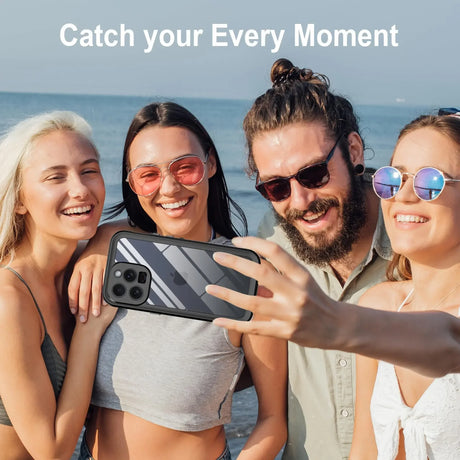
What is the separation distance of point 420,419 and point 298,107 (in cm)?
177

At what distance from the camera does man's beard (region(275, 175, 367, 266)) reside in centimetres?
349

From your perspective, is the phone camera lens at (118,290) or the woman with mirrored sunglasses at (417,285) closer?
the phone camera lens at (118,290)

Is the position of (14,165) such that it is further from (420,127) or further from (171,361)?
(420,127)

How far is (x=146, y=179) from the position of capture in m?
3.43

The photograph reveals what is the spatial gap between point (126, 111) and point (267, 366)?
1477 inches

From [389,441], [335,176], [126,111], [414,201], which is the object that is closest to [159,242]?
[414,201]

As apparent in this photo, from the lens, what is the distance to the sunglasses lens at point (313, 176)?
3514mm

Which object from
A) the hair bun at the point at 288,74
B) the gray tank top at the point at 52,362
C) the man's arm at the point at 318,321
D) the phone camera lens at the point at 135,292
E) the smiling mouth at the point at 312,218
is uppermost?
the hair bun at the point at 288,74

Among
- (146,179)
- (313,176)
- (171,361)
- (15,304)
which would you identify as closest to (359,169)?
(313,176)

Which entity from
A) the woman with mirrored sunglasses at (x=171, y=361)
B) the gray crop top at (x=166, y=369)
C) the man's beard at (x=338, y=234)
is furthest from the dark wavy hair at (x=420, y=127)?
the gray crop top at (x=166, y=369)

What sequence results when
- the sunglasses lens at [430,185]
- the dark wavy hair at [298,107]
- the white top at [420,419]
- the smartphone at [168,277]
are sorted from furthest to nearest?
the dark wavy hair at [298,107]
the sunglasses lens at [430,185]
the white top at [420,419]
the smartphone at [168,277]

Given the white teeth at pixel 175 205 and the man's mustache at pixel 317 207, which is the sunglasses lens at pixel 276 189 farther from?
the white teeth at pixel 175 205

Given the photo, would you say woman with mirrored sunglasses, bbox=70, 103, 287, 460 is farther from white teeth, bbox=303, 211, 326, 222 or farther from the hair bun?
the hair bun

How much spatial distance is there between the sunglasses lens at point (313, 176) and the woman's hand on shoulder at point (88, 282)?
3.44 feet
